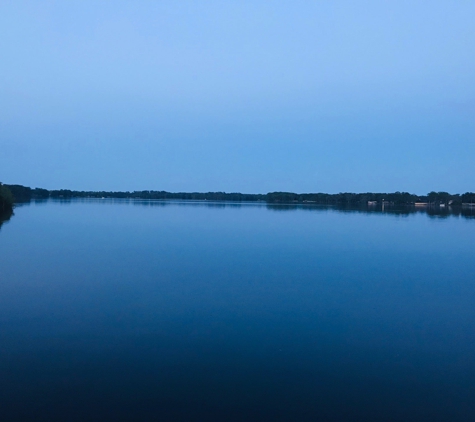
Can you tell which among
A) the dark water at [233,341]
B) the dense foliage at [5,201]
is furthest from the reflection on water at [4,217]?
the dark water at [233,341]

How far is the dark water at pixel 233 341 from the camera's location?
488cm

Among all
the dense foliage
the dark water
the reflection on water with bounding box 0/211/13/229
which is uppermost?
the dense foliage

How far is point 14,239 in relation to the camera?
19094mm

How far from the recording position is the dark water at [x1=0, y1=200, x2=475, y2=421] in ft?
16.0

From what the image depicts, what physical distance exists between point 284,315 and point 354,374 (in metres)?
2.69

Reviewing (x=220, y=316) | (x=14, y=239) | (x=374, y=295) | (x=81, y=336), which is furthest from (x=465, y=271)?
(x=14, y=239)

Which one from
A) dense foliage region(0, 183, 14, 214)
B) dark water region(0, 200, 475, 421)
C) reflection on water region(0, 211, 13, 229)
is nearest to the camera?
dark water region(0, 200, 475, 421)

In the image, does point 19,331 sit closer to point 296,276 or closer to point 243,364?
point 243,364

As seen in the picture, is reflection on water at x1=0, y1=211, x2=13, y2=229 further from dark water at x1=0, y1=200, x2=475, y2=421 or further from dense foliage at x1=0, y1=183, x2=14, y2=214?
dark water at x1=0, y1=200, x2=475, y2=421

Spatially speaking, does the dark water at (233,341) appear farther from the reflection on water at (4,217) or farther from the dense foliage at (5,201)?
the dense foliage at (5,201)

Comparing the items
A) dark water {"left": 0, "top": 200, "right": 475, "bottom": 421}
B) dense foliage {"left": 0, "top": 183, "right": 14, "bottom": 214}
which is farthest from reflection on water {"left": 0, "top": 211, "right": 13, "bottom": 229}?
dark water {"left": 0, "top": 200, "right": 475, "bottom": 421}

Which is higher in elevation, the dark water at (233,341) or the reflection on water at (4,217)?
the reflection on water at (4,217)

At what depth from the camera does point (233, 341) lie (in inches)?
268

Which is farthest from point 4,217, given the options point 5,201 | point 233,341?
point 233,341
